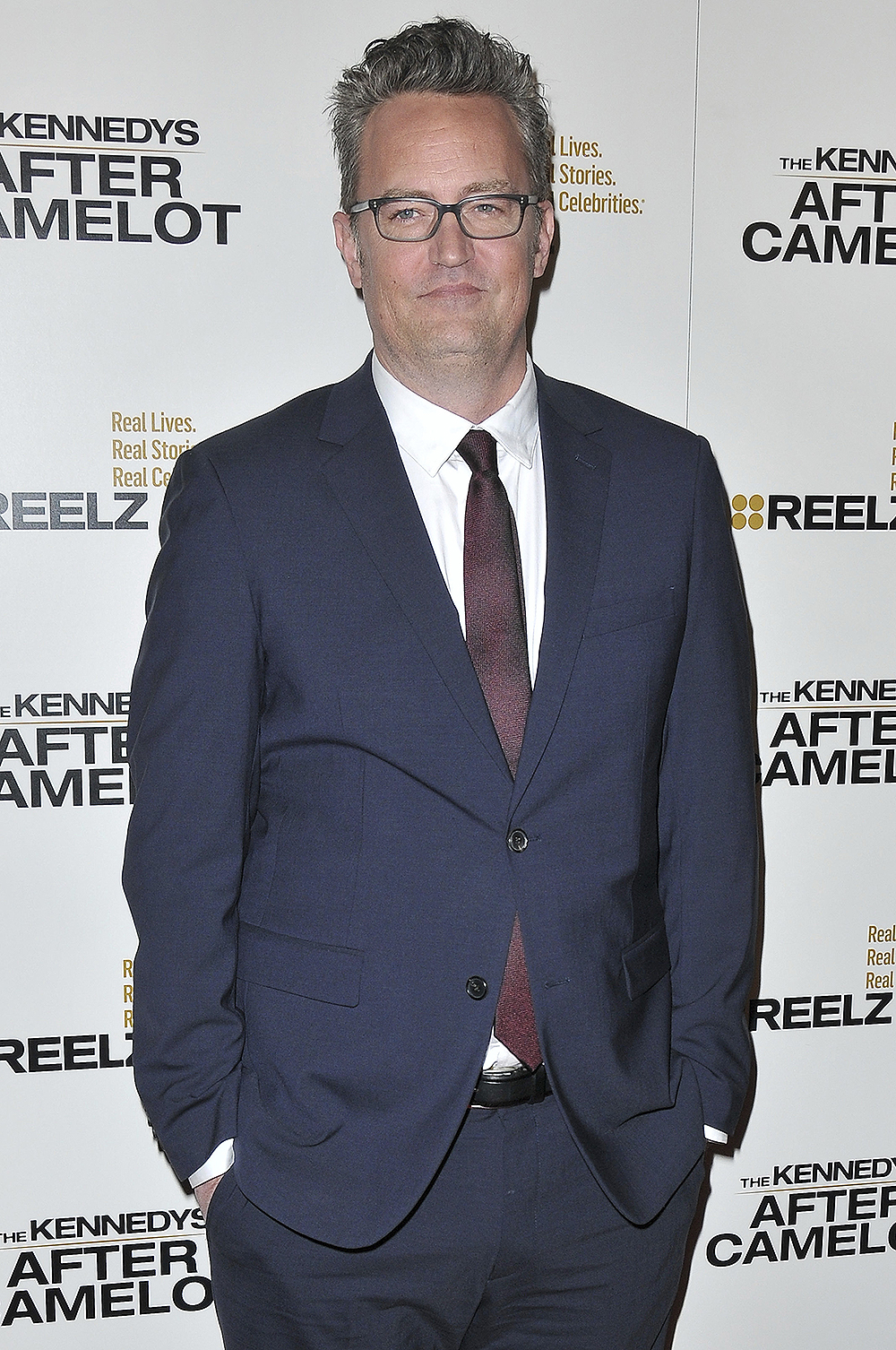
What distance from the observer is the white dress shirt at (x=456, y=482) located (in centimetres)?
149

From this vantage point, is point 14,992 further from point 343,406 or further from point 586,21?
point 586,21

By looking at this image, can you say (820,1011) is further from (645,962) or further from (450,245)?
(450,245)

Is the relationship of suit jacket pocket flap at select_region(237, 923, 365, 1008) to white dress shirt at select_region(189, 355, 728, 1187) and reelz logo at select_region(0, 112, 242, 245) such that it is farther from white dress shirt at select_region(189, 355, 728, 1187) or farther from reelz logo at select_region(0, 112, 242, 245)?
reelz logo at select_region(0, 112, 242, 245)

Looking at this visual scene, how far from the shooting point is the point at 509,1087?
4.70ft

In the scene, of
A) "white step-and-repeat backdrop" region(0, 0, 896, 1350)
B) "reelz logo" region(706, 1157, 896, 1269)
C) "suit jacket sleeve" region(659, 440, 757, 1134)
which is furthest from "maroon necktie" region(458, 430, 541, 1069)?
"reelz logo" region(706, 1157, 896, 1269)

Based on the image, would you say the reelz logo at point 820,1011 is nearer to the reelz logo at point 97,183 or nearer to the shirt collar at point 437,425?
the shirt collar at point 437,425

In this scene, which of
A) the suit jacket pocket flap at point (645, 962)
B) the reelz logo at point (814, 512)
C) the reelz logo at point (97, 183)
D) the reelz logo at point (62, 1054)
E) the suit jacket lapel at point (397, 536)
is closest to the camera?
the suit jacket lapel at point (397, 536)

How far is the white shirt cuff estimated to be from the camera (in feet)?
4.75

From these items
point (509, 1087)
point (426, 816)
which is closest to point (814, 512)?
point (426, 816)

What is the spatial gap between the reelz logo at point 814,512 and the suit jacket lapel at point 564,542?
1.90 ft

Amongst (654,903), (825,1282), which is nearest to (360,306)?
(654,903)

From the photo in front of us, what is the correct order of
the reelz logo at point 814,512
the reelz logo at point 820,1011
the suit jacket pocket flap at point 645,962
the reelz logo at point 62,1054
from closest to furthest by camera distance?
Answer: the suit jacket pocket flap at point 645,962
the reelz logo at point 62,1054
the reelz logo at point 814,512
the reelz logo at point 820,1011

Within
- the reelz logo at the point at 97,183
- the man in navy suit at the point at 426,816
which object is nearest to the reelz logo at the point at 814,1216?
the man in navy suit at the point at 426,816

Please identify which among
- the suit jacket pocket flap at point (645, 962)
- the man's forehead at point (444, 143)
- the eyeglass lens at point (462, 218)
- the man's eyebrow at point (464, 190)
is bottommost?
the suit jacket pocket flap at point (645, 962)
